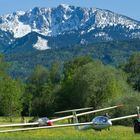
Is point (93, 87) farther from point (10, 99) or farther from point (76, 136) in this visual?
point (76, 136)

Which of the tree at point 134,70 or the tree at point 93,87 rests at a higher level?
the tree at point 134,70


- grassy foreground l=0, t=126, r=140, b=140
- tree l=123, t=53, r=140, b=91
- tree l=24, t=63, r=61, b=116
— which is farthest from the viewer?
tree l=123, t=53, r=140, b=91

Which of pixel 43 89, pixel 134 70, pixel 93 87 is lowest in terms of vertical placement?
pixel 93 87

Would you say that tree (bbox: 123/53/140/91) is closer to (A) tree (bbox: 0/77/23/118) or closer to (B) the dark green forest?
(B) the dark green forest

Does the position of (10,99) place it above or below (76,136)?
above

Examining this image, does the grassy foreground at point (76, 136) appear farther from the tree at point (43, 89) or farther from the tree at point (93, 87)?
the tree at point (43, 89)

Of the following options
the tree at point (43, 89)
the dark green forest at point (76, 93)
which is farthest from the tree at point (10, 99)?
the tree at point (43, 89)

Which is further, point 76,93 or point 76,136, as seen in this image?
point 76,93

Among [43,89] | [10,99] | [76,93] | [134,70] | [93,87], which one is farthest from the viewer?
[134,70]

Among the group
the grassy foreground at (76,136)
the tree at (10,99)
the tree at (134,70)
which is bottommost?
the grassy foreground at (76,136)

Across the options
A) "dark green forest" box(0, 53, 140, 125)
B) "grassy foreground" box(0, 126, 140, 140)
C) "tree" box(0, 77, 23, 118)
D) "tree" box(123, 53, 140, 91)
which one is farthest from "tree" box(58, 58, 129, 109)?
"grassy foreground" box(0, 126, 140, 140)

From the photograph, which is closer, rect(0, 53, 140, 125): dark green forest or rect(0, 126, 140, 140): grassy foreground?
rect(0, 126, 140, 140): grassy foreground

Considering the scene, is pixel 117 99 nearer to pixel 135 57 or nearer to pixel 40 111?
pixel 40 111

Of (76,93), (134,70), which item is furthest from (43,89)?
(134,70)
